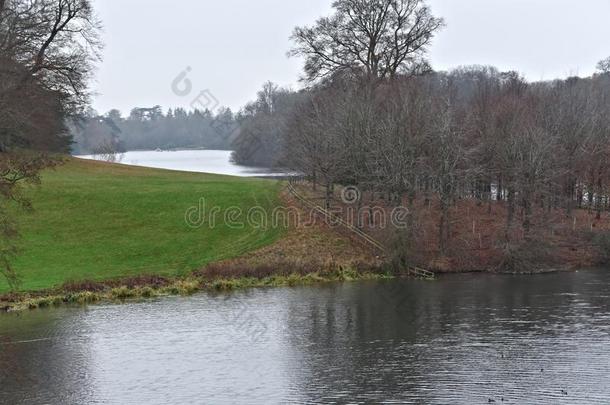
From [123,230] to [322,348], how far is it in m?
29.8

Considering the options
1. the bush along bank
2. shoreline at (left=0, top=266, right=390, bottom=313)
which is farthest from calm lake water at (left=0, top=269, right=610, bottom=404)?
the bush along bank

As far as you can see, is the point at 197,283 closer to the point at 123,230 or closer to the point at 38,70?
the point at 123,230

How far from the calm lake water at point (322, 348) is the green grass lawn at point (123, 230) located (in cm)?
762

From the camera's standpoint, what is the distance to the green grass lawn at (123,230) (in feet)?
163

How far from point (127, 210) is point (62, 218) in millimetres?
5765

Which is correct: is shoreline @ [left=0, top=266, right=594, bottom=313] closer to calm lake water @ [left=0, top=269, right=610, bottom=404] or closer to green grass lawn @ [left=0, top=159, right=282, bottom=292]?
green grass lawn @ [left=0, top=159, right=282, bottom=292]

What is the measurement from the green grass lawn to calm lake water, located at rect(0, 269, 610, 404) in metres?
7.62

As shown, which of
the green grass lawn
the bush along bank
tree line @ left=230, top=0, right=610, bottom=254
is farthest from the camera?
tree line @ left=230, top=0, right=610, bottom=254

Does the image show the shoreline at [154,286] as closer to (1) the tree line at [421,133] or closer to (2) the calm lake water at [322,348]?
(2) the calm lake water at [322,348]

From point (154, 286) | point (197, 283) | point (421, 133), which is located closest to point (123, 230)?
point (154, 286)

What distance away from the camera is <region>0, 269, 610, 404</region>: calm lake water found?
2670 cm

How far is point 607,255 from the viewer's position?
187 ft

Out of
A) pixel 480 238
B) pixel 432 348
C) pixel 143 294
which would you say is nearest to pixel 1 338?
pixel 143 294

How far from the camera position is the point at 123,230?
57406 mm
